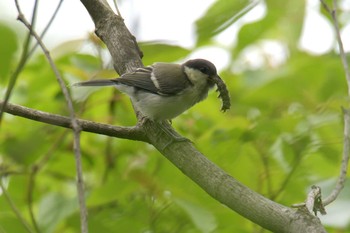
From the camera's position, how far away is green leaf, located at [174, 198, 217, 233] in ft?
6.78

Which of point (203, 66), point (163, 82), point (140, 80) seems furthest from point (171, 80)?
point (140, 80)

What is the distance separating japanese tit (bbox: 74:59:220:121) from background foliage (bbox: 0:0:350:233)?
9 centimetres

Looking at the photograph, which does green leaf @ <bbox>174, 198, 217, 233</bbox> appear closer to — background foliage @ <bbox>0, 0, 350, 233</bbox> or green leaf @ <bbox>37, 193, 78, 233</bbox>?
background foliage @ <bbox>0, 0, 350, 233</bbox>

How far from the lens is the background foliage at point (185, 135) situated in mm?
2275

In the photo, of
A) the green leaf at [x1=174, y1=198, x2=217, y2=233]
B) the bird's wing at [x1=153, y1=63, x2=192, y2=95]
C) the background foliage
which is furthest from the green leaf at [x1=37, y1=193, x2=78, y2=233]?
the bird's wing at [x1=153, y1=63, x2=192, y2=95]

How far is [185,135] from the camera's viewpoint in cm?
267

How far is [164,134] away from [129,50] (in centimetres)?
33

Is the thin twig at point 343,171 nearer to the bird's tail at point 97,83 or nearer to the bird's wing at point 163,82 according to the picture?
the bird's tail at point 97,83

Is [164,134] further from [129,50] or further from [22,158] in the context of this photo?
[22,158]

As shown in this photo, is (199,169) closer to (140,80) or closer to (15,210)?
(15,210)

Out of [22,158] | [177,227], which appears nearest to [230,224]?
[177,227]

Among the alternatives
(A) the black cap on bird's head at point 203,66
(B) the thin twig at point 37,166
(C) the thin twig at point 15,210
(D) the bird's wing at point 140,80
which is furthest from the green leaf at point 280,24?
(C) the thin twig at point 15,210

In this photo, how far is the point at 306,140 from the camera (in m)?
2.37

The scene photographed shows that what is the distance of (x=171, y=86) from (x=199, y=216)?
130 cm
